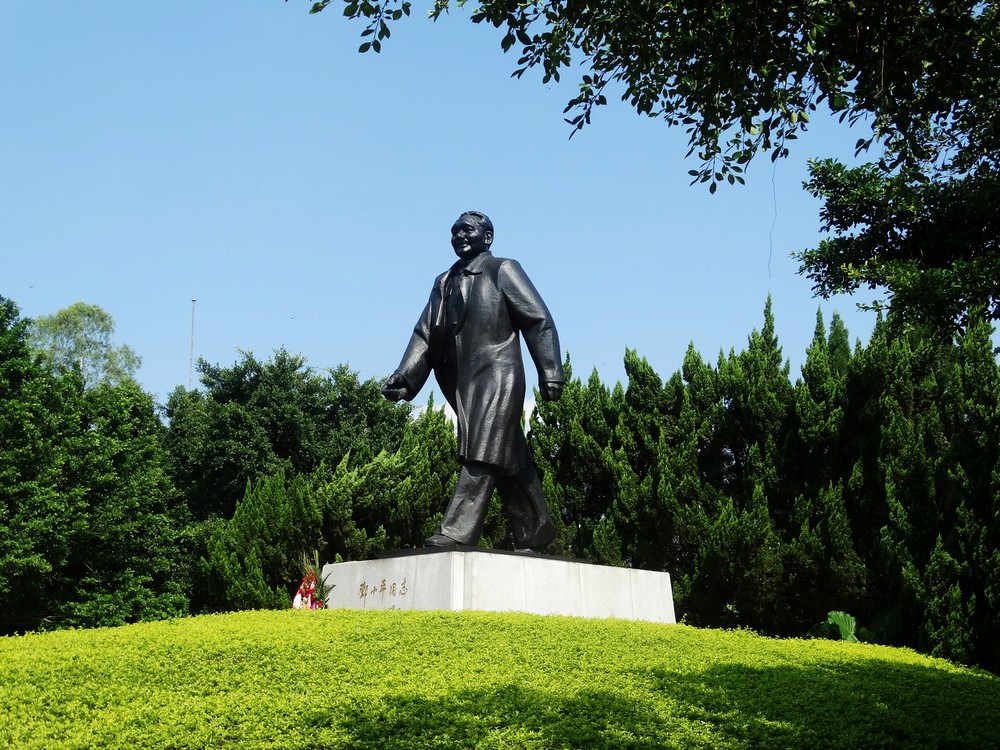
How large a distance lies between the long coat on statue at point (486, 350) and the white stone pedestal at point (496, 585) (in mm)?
888

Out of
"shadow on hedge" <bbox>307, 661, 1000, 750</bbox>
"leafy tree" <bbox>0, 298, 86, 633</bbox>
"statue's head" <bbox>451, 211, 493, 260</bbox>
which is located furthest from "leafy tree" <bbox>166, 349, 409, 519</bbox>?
"shadow on hedge" <bbox>307, 661, 1000, 750</bbox>

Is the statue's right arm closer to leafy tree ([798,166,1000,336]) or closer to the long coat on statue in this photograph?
the long coat on statue

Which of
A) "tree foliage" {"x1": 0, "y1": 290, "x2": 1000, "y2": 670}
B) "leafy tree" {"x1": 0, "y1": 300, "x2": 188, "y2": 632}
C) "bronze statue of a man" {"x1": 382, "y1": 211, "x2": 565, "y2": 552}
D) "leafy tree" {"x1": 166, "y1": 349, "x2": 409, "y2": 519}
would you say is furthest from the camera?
"leafy tree" {"x1": 166, "y1": 349, "x2": 409, "y2": 519}

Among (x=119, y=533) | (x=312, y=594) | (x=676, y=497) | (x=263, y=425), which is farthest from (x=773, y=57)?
(x=263, y=425)

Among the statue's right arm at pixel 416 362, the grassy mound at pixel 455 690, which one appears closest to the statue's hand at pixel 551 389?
the statue's right arm at pixel 416 362

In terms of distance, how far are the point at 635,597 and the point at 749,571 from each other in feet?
15.9

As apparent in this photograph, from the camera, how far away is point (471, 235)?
9.71 meters

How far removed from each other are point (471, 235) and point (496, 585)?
3.21m

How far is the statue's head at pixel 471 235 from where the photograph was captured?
9.71 metres

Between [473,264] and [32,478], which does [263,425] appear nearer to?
[32,478]

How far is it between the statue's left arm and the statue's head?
43 centimetres

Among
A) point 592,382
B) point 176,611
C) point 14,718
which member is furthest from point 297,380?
point 14,718

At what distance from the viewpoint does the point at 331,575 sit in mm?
10031

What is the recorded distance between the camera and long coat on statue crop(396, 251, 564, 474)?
9117 mm
